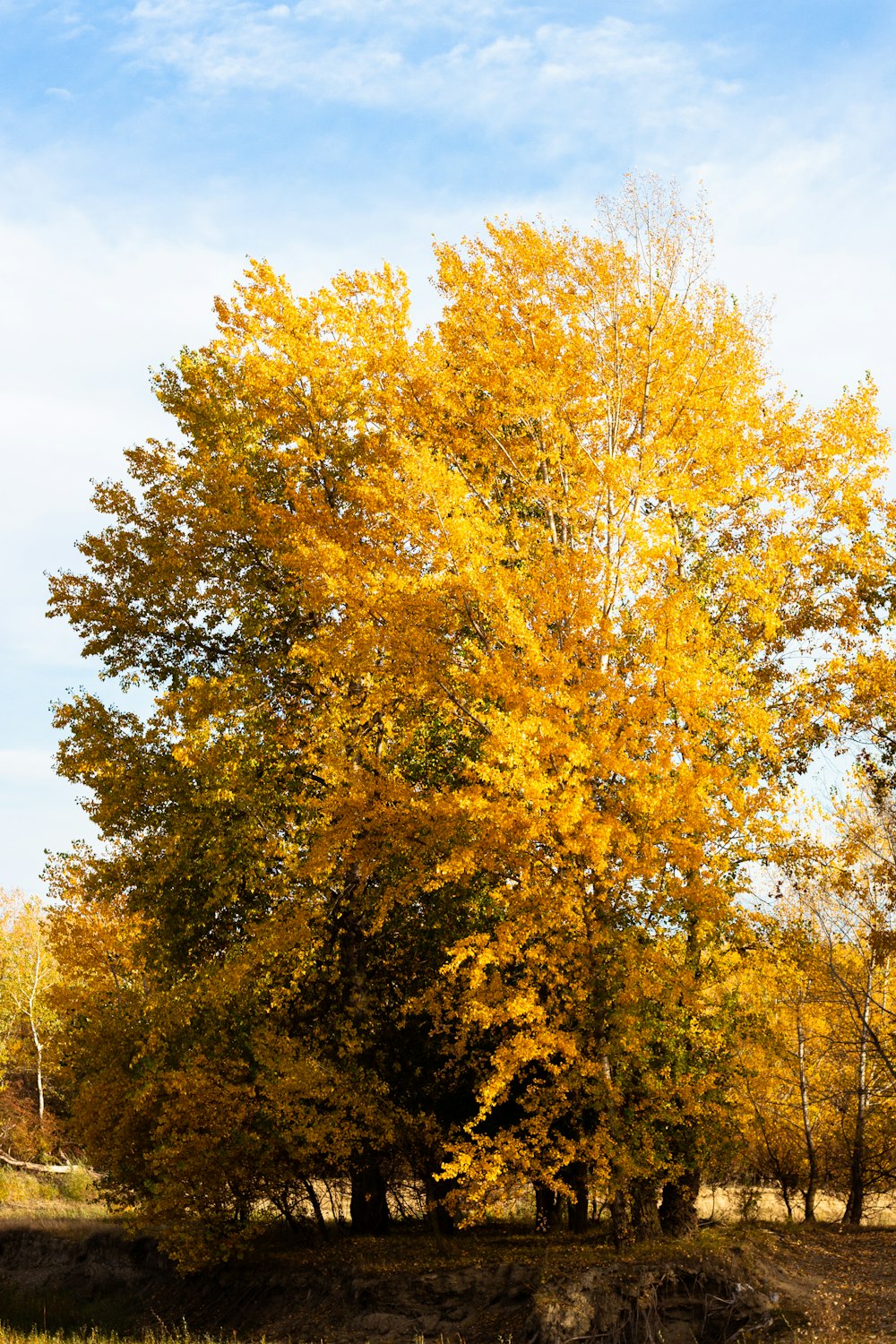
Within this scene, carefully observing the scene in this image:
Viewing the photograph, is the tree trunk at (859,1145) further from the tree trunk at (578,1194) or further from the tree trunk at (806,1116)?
the tree trunk at (578,1194)

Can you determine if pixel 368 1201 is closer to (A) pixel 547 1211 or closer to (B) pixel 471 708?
(A) pixel 547 1211

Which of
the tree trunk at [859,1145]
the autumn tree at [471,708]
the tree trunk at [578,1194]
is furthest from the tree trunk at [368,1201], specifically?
the tree trunk at [859,1145]

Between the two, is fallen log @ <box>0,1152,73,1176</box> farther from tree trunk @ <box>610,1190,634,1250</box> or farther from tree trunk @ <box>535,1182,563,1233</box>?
tree trunk @ <box>610,1190,634,1250</box>

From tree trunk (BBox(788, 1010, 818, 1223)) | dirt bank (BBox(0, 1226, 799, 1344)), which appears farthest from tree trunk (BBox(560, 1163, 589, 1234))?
tree trunk (BBox(788, 1010, 818, 1223))

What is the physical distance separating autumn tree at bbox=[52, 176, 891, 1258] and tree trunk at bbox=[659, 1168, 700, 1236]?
48 mm

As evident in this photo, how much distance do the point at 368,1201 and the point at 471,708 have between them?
8.72 meters

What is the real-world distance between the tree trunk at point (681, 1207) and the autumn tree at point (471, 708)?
0.05 m

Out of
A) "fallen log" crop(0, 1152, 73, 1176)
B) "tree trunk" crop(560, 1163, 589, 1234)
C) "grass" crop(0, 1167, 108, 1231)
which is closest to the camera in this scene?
"tree trunk" crop(560, 1163, 589, 1234)

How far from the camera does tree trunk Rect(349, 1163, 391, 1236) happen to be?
16.6 metres

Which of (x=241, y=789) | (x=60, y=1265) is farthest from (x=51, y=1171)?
(x=241, y=789)

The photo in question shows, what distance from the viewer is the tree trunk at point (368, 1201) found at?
16.6 m

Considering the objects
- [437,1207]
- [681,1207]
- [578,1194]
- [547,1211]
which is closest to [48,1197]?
[437,1207]

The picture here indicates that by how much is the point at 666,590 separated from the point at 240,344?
9559 millimetres

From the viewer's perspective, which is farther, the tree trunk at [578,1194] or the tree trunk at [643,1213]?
the tree trunk at [578,1194]
